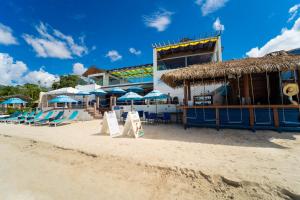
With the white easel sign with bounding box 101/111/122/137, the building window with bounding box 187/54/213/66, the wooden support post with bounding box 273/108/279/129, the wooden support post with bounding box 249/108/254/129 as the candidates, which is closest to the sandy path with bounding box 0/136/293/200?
the white easel sign with bounding box 101/111/122/137

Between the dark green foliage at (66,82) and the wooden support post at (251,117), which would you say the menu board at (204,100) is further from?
the dark green foliage at (66,82)

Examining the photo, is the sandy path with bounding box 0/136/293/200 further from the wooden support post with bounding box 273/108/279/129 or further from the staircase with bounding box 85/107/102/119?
the staircase with bounding box 85/107/102/119

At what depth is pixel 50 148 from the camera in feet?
17.8

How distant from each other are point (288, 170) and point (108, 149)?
482cm

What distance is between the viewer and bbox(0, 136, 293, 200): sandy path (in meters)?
2.53

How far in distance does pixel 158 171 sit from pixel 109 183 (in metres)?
1.10

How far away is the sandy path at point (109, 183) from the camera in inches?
99.7

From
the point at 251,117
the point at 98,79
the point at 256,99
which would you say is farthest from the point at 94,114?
the point at 256,99

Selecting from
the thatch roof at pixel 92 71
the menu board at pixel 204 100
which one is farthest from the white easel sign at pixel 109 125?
the thatch roof at pixel 92 71

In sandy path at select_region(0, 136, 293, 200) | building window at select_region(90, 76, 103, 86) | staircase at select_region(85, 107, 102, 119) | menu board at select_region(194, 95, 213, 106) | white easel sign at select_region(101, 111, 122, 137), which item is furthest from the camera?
building window at select_region(90, 76, 103, 86)

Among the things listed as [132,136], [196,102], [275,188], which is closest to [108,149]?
[132,136]

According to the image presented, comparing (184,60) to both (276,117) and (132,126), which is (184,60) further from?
(132,126)

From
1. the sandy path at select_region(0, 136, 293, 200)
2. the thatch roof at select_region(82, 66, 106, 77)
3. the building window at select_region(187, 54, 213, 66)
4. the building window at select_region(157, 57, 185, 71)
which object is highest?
the thatch roof at select_region(82, 66, 106, 77)

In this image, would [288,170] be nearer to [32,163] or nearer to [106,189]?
[106,189]
